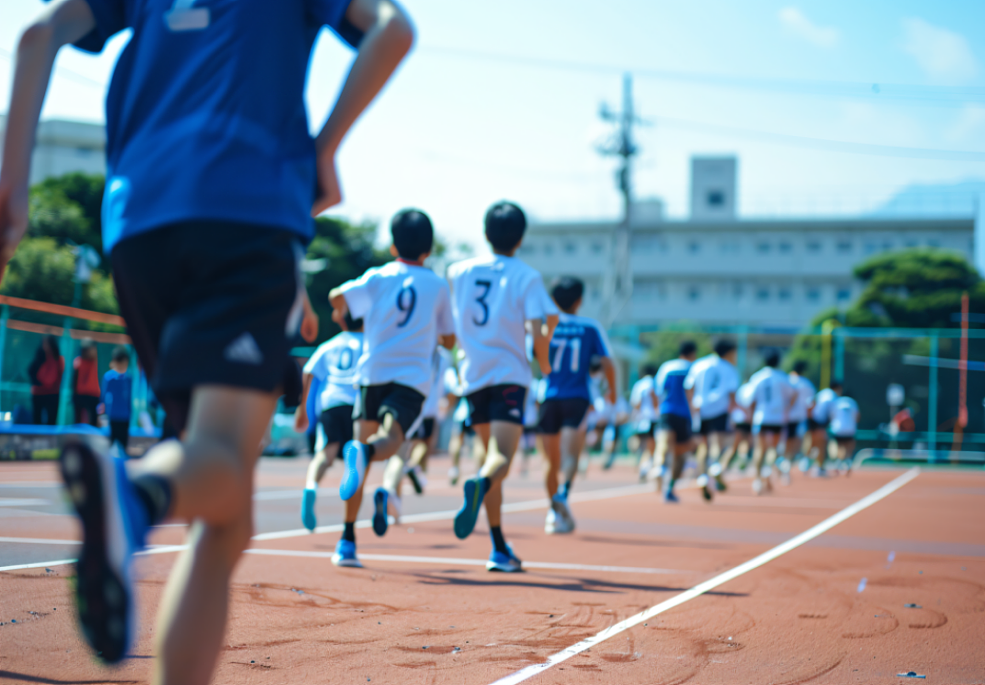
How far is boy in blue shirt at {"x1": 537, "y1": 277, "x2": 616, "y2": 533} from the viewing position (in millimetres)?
8227

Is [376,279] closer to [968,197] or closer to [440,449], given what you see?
[440,449]

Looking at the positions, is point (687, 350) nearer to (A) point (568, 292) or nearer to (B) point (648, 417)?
(B) point (648, 417)

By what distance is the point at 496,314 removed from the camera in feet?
19.6

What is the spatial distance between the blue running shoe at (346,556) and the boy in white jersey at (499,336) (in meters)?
0.76

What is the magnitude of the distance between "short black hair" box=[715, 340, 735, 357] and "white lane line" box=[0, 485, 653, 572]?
7.71 feet

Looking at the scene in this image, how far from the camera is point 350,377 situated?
773 centimetres

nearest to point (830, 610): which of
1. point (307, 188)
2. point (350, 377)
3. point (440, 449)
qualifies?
point (307, 188)

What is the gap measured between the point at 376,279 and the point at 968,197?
Result: 76447 mm

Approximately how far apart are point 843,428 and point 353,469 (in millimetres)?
20473

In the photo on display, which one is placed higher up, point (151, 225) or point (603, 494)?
point (151, 225)

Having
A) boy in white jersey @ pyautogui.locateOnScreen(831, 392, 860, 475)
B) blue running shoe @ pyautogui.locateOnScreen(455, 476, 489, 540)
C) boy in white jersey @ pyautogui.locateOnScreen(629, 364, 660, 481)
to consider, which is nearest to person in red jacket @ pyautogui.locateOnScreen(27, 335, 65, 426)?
boy in white jersey @ pyautogui.locateOnScreen(629, 364, 660, 481)

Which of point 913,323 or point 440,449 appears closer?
point 440,449

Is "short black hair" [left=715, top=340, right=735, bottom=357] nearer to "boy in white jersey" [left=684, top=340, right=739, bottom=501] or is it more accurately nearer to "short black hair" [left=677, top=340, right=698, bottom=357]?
"boy in white jersey" [left=684, top=340, right=739, bottom=501]

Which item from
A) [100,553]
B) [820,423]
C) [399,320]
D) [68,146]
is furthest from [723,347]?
[68,146]
